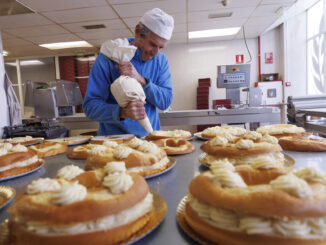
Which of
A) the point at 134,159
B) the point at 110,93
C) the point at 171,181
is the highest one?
the point at 110,93

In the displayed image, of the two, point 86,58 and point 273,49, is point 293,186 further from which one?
point 86,58

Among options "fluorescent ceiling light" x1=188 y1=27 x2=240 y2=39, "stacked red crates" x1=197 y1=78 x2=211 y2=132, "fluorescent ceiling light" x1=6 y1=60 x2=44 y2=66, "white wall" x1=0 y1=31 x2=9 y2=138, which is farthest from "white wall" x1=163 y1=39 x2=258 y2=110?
"white wall" x1=0 y1=31 x2=9 y2=138

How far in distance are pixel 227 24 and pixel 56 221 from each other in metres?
6.55

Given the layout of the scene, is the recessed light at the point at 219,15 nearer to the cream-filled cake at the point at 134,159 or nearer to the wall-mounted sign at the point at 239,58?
the wall-mounted sign at the point at 239,58

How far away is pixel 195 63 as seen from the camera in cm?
803

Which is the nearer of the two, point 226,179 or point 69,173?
point 226,179

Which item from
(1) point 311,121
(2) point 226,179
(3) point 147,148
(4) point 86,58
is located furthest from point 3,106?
(4) point 86,58

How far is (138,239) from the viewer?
65 cm

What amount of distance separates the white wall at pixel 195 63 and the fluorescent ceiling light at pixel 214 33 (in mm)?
717

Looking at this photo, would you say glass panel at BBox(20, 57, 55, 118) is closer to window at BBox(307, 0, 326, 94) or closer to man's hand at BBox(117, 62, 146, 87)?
man's hand at BBox(117, 62, 146, 87)

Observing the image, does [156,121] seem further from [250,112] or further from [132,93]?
[250,112]

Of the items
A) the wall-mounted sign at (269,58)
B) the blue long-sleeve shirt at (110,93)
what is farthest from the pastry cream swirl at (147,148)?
the wall-mounted sign at (269,58)

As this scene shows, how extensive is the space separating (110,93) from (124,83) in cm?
55

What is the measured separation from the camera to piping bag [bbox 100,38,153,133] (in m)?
2.01
